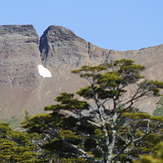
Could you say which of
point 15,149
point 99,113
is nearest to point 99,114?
point 99,113

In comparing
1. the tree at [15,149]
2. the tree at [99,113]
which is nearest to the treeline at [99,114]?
the tree at [99,113]

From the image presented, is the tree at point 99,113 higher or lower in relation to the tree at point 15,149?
higher

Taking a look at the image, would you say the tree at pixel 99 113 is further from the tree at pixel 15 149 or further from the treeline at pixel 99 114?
the tree at pixel 15 149

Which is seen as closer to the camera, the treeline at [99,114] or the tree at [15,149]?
the treeline at [99,114]

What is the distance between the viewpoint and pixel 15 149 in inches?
2218

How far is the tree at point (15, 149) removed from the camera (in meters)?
52.6

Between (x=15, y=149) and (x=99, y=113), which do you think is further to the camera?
(x=15, y=149)

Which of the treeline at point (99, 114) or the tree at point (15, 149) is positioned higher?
the treeline at point (99, 114)

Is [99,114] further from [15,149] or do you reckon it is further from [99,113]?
[15,149]

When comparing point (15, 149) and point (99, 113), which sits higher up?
point (99, 113)

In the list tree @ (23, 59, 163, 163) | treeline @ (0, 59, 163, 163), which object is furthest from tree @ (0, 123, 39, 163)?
tree @ (23, 59, 163, 163)

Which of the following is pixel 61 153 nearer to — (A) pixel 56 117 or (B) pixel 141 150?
(A) pixel 56 117

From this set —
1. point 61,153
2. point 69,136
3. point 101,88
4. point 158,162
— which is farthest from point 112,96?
point 158,162

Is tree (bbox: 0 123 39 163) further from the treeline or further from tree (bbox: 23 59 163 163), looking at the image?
tree (bbox: 23 59 163 163)
